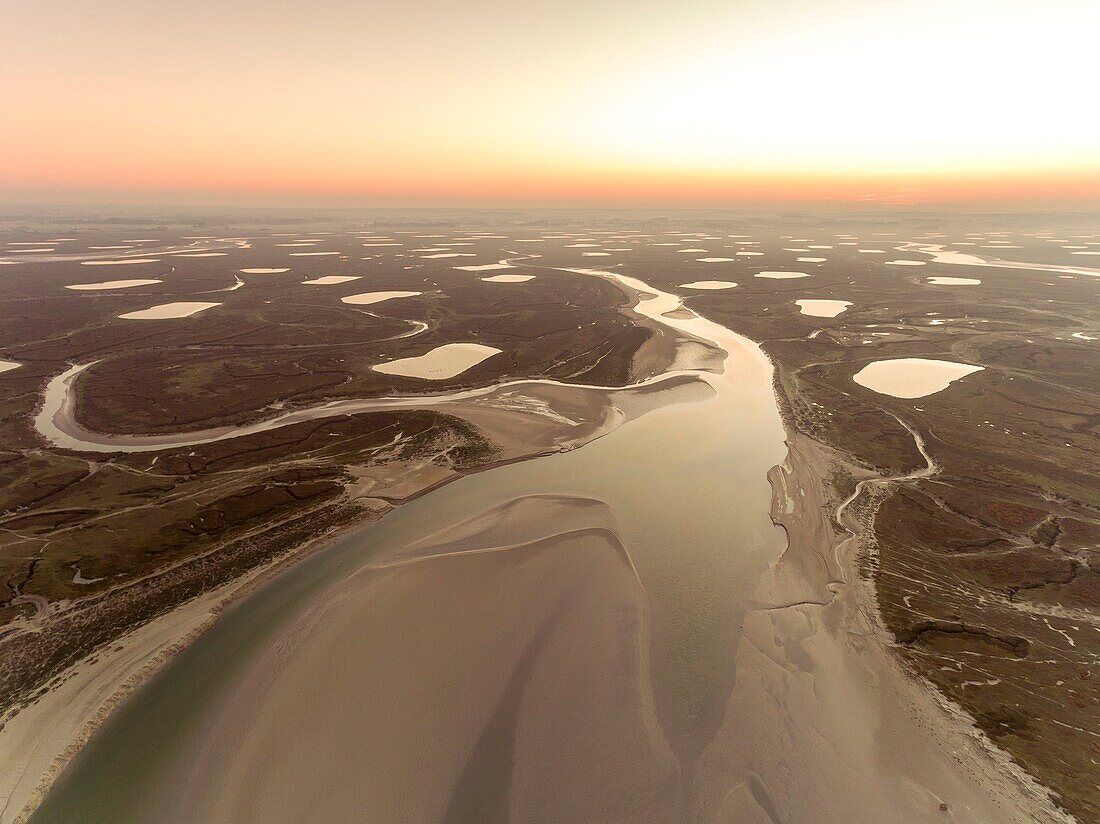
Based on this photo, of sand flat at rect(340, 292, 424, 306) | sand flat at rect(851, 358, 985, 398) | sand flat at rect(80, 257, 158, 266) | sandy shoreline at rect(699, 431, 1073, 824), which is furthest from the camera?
sand flat at rect(80, 257, 158, 266)

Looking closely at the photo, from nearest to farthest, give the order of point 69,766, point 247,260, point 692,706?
point 69,766 < point 692,706 < point 247,260

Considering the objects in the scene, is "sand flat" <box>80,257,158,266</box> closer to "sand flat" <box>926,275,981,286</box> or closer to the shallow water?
the shallow water

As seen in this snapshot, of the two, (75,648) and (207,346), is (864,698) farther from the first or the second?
(207,346)

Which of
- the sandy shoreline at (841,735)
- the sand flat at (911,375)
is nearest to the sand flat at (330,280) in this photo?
the sand flat at (911,375)

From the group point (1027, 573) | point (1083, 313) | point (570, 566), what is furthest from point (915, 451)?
point (1083, 313)

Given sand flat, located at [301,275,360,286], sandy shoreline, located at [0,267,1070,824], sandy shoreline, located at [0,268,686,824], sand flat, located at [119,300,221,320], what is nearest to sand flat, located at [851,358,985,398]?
sandy shoreline, located at [0,268,686,824]

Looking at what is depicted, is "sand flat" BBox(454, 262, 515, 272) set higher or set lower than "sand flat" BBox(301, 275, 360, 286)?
higher
